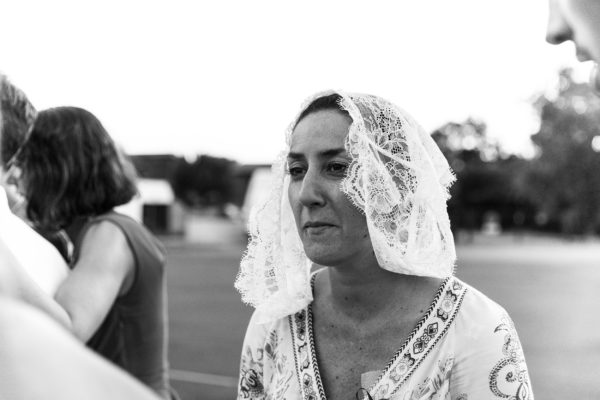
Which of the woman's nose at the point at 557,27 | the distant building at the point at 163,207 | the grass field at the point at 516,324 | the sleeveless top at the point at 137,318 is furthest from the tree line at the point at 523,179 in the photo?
the woman's nose at the point at 557,27

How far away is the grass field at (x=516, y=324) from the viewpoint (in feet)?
24.7

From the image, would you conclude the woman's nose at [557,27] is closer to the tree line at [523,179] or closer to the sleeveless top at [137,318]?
the sleeveless top at [137,318]

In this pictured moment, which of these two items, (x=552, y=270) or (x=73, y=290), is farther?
(x=552, y=270)

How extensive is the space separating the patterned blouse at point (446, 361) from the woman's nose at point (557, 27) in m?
1.42

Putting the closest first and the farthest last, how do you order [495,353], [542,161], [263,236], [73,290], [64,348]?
[64,348]
[495,353]
[73,290]
[263,236]
[542,161]

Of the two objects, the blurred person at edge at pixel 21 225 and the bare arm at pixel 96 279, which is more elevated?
the blurred person at edge at pixel 21 225

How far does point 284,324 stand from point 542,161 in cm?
5430

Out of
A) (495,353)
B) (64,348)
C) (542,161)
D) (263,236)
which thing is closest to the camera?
(64,348)

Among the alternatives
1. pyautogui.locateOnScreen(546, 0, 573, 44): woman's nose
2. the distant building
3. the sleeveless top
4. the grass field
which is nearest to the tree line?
the distant building

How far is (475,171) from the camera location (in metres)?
64.5

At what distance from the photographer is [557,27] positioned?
27.0 inches

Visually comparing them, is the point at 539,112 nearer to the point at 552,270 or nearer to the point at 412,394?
the point at 552,270

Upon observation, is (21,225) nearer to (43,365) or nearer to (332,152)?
(332,152)

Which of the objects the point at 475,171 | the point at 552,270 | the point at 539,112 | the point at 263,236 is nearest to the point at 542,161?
the point at 539,112
